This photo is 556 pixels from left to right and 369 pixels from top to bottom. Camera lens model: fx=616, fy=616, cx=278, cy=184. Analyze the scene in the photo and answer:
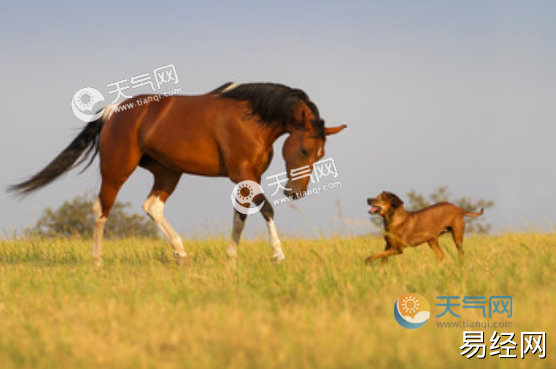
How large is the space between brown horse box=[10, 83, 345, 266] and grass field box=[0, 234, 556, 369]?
3.66ft

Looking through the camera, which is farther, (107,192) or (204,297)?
(107,192)

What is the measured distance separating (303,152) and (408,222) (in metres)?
1.38

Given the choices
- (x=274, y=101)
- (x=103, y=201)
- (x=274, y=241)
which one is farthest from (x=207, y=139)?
(x=103, y=201)

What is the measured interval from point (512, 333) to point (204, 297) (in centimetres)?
247

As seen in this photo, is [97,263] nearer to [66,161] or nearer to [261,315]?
[66,161]

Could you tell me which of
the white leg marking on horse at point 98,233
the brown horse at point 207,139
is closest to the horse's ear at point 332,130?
the brown horse at point 207,139

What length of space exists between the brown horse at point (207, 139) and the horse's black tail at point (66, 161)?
0.69 ft

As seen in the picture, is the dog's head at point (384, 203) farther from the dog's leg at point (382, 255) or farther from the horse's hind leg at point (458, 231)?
the horse's hind leg at point (458, 231)

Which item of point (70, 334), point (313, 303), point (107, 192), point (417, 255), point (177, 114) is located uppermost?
point (177, 114)

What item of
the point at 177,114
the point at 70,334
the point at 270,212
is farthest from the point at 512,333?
the point at 177,114

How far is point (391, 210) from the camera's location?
263 inches

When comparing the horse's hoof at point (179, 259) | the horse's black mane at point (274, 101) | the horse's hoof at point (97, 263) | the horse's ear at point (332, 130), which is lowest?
the horse's hoof at point (179, 259)

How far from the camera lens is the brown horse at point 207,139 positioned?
22.8ft

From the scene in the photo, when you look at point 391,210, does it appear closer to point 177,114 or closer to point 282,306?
point 282,306
